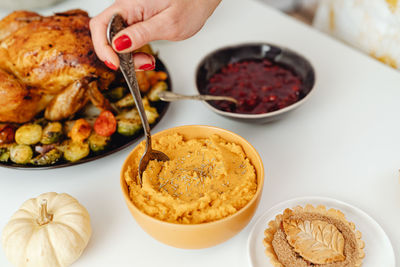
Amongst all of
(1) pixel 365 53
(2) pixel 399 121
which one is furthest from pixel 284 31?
(2) pixel 399 121

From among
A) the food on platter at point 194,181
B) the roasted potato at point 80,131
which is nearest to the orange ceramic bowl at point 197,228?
the food on platter at point 194,181

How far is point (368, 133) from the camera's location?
142 centimetres

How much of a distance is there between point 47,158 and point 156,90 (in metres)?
0.52

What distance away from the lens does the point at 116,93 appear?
5.16 feet

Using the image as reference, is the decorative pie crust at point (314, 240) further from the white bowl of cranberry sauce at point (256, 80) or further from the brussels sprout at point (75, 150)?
the brussels sprout at point (75, 150)

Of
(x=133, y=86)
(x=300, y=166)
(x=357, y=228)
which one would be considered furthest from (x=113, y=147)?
(x=357, y=228)

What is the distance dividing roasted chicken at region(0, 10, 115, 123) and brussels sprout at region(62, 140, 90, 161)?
18cm

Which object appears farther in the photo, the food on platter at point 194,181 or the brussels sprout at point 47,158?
the brussels sprout at point 47,158

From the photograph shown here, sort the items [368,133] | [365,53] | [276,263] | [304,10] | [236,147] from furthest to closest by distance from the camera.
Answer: [304,10], [365,53], [368,133], [236,147], [276,263]

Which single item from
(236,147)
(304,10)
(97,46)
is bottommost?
(304,10)

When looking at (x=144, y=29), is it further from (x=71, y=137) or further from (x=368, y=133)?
(x=368, y=133)

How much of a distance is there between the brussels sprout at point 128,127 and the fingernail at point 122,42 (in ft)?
1.23

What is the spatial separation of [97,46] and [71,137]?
0.39 meters

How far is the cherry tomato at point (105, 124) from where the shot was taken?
54.5 inches
